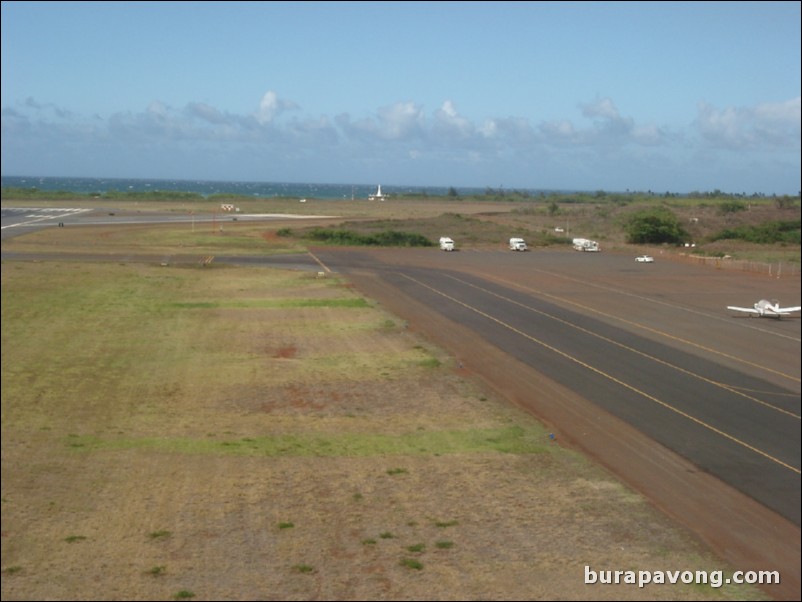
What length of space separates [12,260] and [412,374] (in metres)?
56.0

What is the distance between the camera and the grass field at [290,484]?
19359mm

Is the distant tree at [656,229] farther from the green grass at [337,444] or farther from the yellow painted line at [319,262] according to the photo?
the green grass at [337,444]

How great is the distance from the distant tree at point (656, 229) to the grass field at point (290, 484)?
81.1 metres

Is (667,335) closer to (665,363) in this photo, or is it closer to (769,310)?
(665,363)

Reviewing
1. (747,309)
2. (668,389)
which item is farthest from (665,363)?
(747,309)

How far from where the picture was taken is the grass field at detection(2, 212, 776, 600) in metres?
19.4

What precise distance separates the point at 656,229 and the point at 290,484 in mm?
107702

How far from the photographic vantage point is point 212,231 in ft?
427

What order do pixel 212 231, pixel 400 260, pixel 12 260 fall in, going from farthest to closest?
pixel 212 231 → pixel 400 260 → pixel 12 260

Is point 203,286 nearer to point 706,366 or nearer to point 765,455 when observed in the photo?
point 706,366

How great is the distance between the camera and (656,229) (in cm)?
12431

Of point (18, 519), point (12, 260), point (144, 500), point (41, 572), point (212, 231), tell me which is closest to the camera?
point (41, 572)

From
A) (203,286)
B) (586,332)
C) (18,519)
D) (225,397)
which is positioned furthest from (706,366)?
(203,286)

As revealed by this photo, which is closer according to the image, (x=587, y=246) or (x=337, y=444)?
(x=337, y=444)
